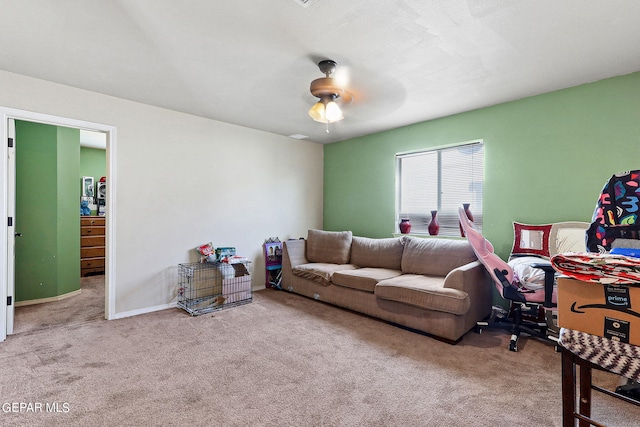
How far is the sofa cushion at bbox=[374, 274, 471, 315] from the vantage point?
2.57 m

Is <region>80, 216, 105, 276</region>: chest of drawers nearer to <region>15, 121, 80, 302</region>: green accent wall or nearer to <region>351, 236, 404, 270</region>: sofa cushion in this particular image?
<region>15, 121, 80, 302</region>: green accent wall

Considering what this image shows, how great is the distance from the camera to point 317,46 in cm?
225

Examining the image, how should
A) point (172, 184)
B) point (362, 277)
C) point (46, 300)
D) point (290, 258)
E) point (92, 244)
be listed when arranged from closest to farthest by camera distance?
point (362, 277), point (172, 184), point (46, 300), point (290, 258), point (92, 244)

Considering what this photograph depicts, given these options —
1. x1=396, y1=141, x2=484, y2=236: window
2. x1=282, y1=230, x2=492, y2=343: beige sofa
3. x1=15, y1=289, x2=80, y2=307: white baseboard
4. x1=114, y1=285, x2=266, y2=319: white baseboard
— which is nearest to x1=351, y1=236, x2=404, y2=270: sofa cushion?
x1=282, y1=230, x2=492, y2=343: beige sofa

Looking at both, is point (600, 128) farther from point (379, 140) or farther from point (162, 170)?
point (162, 170)

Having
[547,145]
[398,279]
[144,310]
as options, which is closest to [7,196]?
[144,310]

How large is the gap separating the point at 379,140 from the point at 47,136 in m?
4.67

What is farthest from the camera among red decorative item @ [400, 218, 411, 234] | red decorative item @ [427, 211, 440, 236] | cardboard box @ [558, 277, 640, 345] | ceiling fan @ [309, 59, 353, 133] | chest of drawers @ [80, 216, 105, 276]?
chest of drawers @ [80, 216, 105, 276]

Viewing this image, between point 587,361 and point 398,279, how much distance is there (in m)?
2.13

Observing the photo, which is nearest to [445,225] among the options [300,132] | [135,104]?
[300,132]

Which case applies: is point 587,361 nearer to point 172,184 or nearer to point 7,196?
point 172,184

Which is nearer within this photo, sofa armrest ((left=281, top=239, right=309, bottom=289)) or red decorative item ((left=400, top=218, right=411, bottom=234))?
red decorative item ((left=400, top=218, right=411, bottom=234))

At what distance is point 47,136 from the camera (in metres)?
3.99

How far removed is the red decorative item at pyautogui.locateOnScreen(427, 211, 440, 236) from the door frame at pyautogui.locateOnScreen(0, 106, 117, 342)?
3849 millimetres
